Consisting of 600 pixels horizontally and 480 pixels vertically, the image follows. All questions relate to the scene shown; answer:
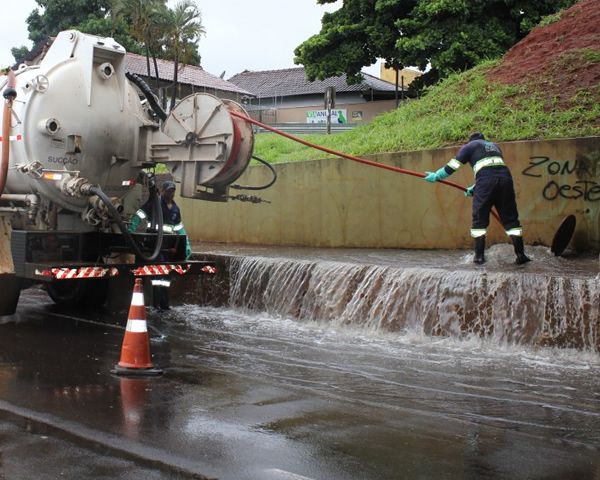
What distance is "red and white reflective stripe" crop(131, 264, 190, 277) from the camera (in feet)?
28.3

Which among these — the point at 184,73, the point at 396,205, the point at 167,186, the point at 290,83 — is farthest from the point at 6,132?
the point at 290,83

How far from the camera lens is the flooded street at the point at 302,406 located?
4.39 m

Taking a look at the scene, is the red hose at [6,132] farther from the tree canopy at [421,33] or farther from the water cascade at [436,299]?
the tree canopy at [421,33]

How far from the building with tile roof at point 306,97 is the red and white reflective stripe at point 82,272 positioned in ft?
95.6

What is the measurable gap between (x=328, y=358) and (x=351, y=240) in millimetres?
5956

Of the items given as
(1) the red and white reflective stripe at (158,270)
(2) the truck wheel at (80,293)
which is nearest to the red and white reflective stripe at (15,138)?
(1) the red and white reflective stripe at (158,270)

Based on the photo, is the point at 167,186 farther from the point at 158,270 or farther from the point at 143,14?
the point at 143,14

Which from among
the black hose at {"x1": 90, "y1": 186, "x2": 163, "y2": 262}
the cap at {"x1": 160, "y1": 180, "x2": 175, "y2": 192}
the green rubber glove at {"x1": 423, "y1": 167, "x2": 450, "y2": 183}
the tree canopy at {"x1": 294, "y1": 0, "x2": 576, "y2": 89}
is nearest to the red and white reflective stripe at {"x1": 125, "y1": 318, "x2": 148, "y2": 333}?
the black hose at {"x1": 90, "y1": 186, "x2": 163, "y2": 262}

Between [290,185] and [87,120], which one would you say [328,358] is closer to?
[87,120]

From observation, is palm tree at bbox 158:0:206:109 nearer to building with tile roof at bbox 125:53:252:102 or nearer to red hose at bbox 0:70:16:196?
building with tile roof at bbox 125:53:252:102

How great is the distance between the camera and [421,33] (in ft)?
71.6

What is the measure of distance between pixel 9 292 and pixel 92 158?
85.1 inches

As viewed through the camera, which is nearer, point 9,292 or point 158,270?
point 158,270

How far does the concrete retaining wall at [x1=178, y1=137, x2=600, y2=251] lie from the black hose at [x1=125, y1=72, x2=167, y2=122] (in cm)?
485
